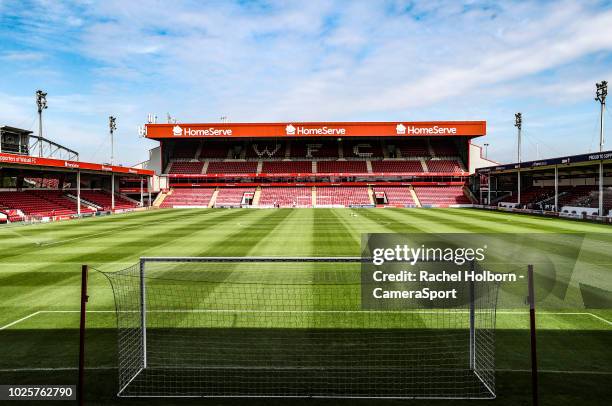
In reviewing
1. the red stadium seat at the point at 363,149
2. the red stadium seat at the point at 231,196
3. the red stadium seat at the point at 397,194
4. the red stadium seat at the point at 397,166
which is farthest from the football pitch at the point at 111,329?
the red stadium seat at the point at 363,149

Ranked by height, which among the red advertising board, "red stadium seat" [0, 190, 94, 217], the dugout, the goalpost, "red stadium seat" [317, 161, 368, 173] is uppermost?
"red stadium seat" [317, 161, 368, 173]

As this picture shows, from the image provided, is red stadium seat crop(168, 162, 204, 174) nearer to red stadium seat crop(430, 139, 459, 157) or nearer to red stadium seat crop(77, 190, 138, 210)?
red stadium seat crop(77, 190, 138, 210)

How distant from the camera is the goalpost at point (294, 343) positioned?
6.07 metres

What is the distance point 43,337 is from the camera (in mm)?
8070

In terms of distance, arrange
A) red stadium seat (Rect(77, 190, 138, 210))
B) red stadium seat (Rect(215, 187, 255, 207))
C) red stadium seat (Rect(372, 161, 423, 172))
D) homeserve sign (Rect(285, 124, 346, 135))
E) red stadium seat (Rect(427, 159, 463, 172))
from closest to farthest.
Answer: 1. red stadium seat (Rect(77, 190, 138, 210))
2. red stadium seat (Rect(215, 187, 255, 207))
3. homeserve sign (Rect(285, 124, 346, 135))
4. red stadium seat (Rect(427, 159, 463, 172))
5. red stadium seat (Rect(372, 161, 423, 172))

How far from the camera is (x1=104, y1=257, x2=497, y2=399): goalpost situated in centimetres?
607

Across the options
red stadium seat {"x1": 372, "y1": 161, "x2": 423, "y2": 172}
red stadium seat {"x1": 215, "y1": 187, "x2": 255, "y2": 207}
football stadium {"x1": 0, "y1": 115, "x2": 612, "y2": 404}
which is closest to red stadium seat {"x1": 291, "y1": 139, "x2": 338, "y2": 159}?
red stadium seat {"x1": 372, "y1": 161, "x2": 423, "y2": 172}

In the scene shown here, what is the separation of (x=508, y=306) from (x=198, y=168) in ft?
205

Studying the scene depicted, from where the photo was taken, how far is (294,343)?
7.73 meters

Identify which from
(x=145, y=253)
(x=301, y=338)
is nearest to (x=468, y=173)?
(x=145, y=253)

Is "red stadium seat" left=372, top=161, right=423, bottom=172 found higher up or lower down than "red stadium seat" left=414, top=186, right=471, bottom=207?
higher up

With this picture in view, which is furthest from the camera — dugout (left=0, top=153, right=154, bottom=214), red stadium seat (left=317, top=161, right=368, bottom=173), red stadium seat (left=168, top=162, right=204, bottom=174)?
red stadium seat (left=168, top=162, right=204, bottom=174)

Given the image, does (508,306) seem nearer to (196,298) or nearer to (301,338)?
(301,338)

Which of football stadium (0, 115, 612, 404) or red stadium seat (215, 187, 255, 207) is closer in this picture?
football stadium (0, 115, 612, 404)
